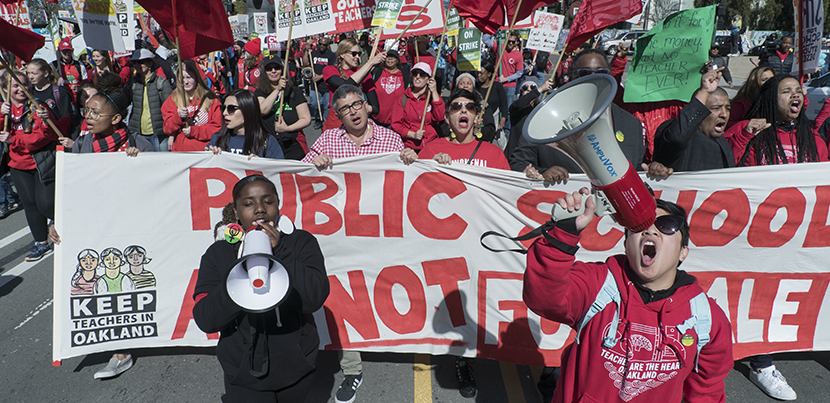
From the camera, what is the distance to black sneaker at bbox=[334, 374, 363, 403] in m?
3.18

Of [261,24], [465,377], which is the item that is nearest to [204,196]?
[465,377]

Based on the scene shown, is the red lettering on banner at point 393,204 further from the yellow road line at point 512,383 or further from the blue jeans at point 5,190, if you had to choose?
the blue jeans at point 5,190

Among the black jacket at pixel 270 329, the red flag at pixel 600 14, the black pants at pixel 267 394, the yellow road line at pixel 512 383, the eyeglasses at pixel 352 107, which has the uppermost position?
the red flag at pixel 600 14

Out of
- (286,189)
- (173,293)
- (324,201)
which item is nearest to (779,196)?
(324,201)

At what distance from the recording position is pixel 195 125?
4883 mm

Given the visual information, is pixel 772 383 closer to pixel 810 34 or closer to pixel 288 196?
pixel 810 34

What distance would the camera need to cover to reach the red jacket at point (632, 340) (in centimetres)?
179

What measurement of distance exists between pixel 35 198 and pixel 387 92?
3834mm

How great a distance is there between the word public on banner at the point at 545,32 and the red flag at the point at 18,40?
8794 millimetres

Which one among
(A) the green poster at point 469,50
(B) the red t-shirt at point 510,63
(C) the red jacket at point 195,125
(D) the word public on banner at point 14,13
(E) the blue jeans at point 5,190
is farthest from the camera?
(B) the red t-shirt at point 510,63

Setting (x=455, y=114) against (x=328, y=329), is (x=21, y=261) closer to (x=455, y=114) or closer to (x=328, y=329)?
(x=328, y=329)

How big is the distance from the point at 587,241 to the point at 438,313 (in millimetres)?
1036

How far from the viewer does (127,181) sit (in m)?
3.42

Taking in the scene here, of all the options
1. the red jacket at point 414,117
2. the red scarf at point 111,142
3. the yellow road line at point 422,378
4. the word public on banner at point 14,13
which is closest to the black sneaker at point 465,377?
the yellow road line at point 422,378
